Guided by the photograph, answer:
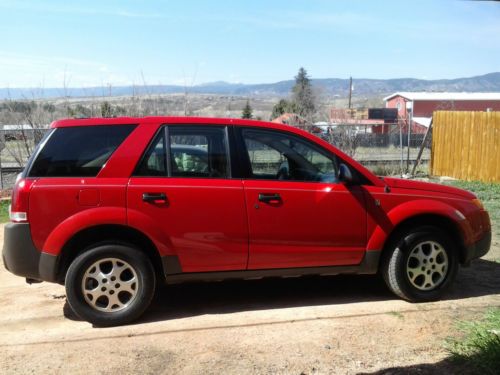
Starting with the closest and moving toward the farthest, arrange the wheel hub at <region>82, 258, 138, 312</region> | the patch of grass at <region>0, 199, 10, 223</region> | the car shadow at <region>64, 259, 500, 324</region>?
1. the wheel hub at <region>82, 258, 138, 312</region>
2. the car shadow at <region>64, 259, 500, 324</region>
3. the patch of grass at <region>0, 199, 10, 223</region>

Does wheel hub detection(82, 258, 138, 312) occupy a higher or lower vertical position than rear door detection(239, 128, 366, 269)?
lower

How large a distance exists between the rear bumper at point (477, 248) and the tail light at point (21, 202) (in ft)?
13.3

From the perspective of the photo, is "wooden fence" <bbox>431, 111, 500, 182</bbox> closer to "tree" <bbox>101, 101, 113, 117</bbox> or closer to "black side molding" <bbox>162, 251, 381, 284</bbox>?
"tree" <bbox>101, 101, 113, 117</bbox>

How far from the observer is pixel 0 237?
328 inches

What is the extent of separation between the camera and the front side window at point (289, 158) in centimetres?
500

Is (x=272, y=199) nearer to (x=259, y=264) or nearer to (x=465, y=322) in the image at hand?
(x=259, y=264)

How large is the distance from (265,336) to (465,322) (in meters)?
1.73

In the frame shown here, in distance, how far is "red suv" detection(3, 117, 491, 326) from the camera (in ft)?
14.8

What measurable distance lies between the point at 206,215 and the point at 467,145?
1228 cm

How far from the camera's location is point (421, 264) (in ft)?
16.9

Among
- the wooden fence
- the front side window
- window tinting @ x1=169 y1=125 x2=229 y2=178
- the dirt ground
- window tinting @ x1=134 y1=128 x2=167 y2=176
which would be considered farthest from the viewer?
the wooden fence

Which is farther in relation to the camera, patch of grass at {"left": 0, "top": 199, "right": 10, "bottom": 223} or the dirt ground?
patch of grass at {"left": 0, "top": 199, "right": 10, "bottom": 223}

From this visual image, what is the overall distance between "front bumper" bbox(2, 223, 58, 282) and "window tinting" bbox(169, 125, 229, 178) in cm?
128

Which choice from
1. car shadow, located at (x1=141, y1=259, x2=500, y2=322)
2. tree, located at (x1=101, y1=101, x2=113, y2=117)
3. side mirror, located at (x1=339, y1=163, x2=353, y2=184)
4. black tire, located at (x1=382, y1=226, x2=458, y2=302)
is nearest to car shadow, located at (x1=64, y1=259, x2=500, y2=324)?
car shadow, located at (x1=141, y1=259, x2=500, y2=322)
